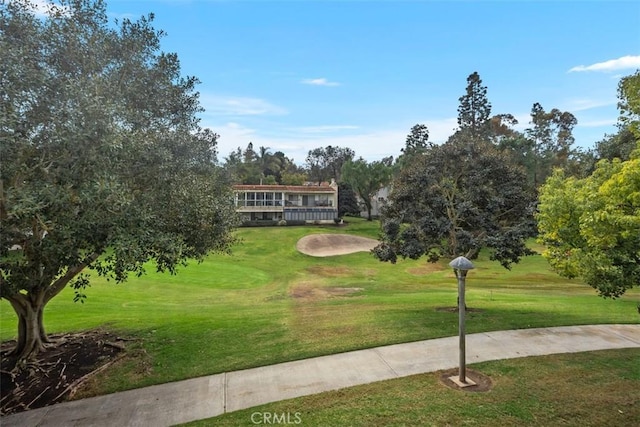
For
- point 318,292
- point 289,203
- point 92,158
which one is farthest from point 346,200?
point 92,158

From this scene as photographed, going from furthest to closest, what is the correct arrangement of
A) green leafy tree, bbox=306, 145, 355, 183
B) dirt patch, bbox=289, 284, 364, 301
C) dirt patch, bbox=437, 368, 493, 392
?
1. green leafy tree, bbox=306, 145, 355, 183
2. dirt patch, bbox=289, 284, 364, 301
3. dirt patch, bbox=437, 368, 493, 392

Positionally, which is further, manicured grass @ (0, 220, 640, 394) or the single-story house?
the single-story house

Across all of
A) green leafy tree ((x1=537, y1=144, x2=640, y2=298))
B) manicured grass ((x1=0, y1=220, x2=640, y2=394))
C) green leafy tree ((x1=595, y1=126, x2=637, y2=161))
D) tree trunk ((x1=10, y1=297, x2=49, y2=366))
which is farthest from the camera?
green leafy tree ((x1=595, y1=126, x2=637, y2=161))

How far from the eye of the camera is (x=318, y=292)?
19969 millimetres

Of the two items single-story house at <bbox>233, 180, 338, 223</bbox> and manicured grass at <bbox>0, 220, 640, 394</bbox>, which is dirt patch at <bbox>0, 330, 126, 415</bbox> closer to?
manicured grass at <bbox>0, 220, 640, 394</bbox>

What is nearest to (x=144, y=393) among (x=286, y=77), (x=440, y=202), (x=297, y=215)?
(x=440, y=202)

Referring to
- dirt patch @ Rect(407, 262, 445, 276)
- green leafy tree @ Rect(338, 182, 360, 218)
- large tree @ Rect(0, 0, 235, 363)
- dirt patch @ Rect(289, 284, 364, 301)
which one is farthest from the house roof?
large tree @ Rect(0, 0, 235, 363)

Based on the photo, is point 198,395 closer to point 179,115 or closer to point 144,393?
point 144,393

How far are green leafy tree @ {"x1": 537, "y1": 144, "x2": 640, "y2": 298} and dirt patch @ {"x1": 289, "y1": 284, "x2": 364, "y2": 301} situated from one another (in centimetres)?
1213

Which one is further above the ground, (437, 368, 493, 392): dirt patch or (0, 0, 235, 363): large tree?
(0, 0, 235, 363): large tree

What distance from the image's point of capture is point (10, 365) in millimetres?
8023

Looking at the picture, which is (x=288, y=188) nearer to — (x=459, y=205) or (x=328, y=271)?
(x=328, y=271)

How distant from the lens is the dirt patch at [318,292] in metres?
18.7

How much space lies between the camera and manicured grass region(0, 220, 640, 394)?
8219 mm
